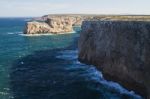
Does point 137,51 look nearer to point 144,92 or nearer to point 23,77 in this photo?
point 144,92

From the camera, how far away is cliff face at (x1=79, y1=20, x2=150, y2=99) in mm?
43594

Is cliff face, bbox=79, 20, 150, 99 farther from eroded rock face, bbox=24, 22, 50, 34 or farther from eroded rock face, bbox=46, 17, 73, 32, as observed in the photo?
eroded rock face, bbox=46, 17, 73, 32

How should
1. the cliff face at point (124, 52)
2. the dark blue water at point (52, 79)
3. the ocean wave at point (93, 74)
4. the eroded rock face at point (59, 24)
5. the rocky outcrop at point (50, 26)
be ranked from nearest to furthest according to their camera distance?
the cliff face at point (124, 52), the dark blue water at point (52, 79), the ocean wave at point (93, 74), the rocky outcrop at point (50, 26), the eroded rock face at point (59, 24)

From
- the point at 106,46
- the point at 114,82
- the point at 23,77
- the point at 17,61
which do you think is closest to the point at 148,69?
the point at 114,82

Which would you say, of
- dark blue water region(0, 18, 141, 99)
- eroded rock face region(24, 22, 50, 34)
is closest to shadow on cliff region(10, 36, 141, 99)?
dark blue water region(0, 18, 141, 99)

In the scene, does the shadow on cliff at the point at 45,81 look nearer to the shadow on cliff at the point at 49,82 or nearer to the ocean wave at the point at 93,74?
the shadow on cliff at the point at 49,82

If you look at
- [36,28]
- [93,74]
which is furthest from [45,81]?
[36,28]

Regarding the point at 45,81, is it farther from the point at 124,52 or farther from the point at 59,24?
the point at 59,24

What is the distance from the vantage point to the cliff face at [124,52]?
43.6m

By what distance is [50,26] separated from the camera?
15625 centimetres

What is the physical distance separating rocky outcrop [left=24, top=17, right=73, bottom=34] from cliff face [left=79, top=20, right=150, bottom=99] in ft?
265

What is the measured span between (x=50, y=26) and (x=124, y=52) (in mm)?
109179

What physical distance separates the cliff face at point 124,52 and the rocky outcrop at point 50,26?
80.7 meters

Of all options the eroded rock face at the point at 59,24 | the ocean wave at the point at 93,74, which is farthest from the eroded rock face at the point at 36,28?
the ocean wave at the point at 93,74
